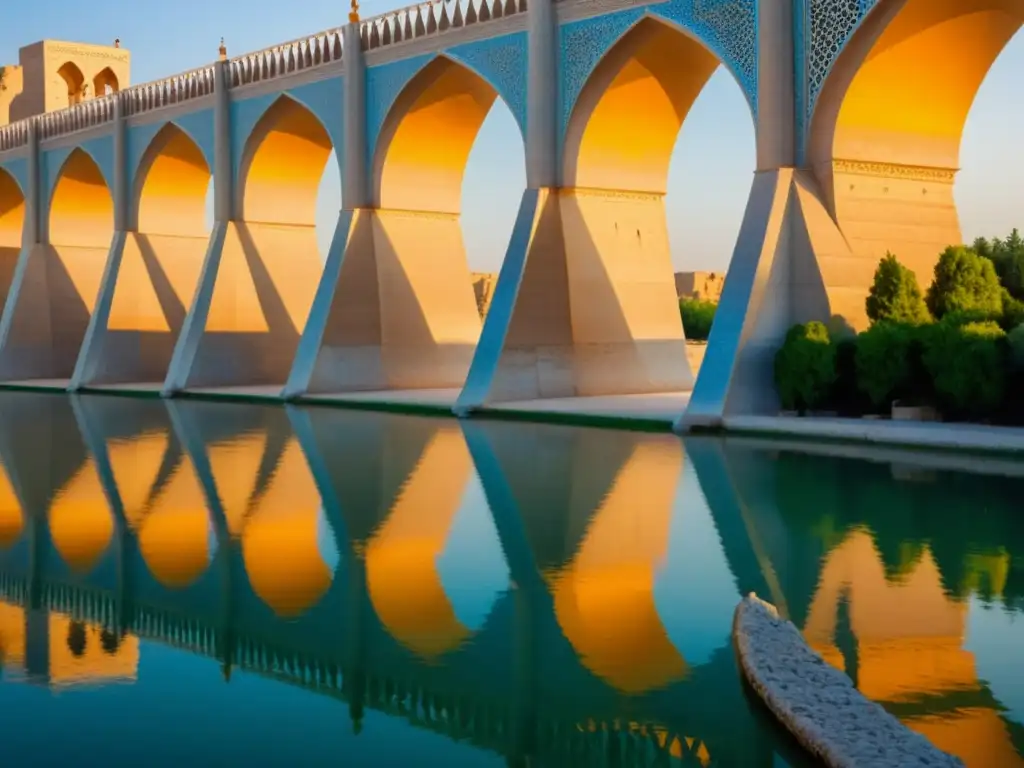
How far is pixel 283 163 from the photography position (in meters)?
19.8

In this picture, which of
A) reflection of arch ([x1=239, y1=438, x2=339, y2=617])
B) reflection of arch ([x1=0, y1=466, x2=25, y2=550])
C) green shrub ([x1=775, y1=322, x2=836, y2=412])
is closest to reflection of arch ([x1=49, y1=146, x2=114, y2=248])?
green shrub ([x1=775, y1=322, x2=836, y2=412])

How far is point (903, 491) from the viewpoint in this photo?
7297 mm

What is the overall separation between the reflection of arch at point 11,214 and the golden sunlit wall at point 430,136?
12.6 m

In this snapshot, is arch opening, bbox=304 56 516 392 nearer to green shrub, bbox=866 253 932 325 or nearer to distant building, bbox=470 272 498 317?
green shrub, bbox=866 253 932 325

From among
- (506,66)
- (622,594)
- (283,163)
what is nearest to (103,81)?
(283,163)

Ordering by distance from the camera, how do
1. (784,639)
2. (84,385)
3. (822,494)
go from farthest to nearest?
(84,385) → (822,494) → (784,639)

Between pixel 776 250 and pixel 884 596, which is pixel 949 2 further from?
pixel 884 596

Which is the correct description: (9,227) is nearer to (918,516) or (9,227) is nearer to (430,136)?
(430,136)

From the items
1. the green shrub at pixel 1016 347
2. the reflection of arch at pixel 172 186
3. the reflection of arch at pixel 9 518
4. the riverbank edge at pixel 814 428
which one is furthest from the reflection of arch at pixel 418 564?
the reflection of arch at pixel 172 186

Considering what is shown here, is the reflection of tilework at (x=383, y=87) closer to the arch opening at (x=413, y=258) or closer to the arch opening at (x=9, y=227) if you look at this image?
the arch opening at (x=413, y=258)

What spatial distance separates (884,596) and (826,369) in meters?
6.81

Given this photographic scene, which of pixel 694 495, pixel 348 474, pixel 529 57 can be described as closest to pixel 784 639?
pixel 694 495

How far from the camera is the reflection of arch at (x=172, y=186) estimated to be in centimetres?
2167

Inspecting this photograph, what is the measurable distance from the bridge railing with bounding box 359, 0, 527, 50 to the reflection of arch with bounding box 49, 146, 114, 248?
8990 mm
